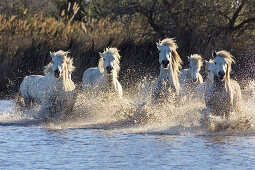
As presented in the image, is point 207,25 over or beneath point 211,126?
over

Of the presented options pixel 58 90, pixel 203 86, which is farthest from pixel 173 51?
pixel 58 90

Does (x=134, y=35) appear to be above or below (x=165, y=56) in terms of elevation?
above

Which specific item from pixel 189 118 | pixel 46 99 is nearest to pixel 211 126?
pixel 189 118

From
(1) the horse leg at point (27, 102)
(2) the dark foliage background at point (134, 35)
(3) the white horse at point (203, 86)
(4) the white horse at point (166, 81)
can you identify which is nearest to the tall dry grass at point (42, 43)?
(2) the dark foliage background at point (134, 35)

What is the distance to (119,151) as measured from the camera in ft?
29.4

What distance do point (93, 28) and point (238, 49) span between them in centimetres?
509

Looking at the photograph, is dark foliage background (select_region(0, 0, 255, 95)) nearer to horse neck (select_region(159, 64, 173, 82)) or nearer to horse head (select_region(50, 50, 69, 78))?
horse head (select_region(50, 50, 69, 78))

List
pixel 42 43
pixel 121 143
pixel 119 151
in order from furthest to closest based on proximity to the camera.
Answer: pixel 42 43 < pixel 121 143 < pixel 119 151

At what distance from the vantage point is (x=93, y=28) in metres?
21.5

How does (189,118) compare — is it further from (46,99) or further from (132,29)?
(132,29)

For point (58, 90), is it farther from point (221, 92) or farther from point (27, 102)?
point (221, 92)

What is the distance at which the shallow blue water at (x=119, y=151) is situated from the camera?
8.00 metres

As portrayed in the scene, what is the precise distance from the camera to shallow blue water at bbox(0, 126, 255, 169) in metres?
8.00

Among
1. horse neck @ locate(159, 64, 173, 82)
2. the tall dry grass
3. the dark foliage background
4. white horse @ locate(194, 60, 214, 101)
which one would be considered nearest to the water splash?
white horse @ locate(194, 60, 214, 101)
